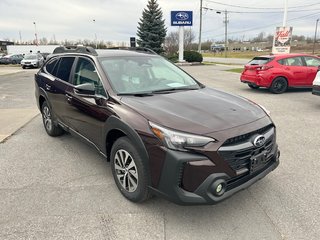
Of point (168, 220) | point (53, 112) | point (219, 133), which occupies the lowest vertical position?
point (168, 220)

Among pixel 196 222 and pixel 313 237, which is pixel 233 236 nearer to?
pixel 196 222

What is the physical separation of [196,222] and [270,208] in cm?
88

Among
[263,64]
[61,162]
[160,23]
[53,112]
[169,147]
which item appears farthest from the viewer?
[160,23]

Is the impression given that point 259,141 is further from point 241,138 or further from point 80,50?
point 80,50

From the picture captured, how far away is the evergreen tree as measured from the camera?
104ft

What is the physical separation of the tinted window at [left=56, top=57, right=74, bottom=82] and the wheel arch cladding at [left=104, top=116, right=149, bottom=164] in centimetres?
156

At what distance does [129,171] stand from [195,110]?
100 cm

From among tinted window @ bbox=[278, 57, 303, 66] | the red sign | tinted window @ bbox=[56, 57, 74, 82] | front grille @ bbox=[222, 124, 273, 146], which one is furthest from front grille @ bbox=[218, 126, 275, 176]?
the red sign

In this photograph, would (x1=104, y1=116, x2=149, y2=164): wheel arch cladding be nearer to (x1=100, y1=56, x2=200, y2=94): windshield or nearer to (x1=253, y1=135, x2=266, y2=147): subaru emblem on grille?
(x1=100, y1=56, x2=200, y2=94): windshield

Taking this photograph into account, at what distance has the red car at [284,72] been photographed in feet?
33.9

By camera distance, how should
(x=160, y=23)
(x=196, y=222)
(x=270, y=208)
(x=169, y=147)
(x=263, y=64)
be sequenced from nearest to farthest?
(x=169, y=147) < (x=196, y=222) < (x=270, y=208) < (x=263, y=64) < (x=160, y=23)

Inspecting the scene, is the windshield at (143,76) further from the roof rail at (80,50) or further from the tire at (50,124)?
the tire at (50,124)

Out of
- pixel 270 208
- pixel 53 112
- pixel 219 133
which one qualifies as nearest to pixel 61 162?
pixel 53 112

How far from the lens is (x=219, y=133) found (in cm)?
257
